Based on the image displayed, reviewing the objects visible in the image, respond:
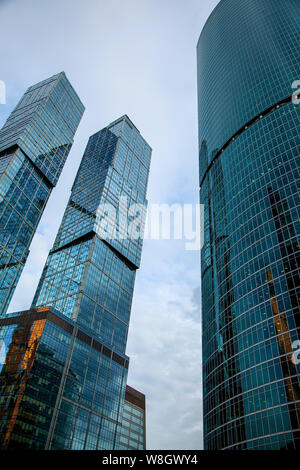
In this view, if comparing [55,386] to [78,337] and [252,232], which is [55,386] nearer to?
[78,337]

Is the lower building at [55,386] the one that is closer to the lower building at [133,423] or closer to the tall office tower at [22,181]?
the lower building at [133,423]

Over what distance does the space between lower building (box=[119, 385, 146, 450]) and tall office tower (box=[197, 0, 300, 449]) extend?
8135 cm

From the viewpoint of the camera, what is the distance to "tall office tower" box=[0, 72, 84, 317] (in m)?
162

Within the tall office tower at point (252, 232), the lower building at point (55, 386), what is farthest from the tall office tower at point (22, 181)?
the tall office tower at point (252, 232)


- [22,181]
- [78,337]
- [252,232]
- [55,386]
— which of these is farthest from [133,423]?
[22,181]

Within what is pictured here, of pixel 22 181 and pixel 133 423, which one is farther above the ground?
pixel 22 181

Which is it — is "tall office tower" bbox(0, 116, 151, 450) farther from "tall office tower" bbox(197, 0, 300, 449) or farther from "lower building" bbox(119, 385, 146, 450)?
"tall office tower" bbox(197, 0, 300, 449)

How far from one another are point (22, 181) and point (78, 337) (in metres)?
80.9

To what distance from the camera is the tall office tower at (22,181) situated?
162 meters

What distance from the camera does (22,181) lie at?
572 feet

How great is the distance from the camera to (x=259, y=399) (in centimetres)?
6531

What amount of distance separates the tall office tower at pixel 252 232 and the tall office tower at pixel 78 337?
46.9 m
